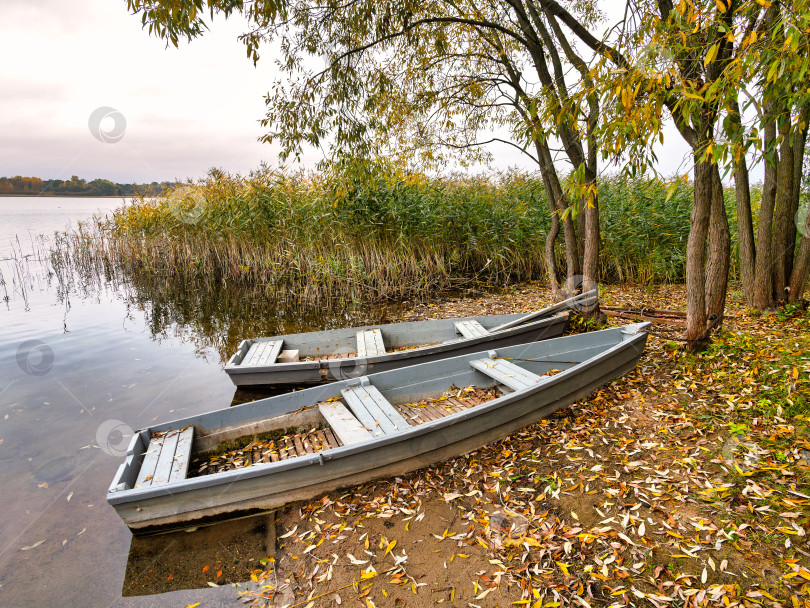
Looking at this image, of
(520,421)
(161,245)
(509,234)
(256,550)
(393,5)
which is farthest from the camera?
(161,245)

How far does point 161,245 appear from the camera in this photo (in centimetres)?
1342

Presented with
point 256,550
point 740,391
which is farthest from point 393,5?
point 256,550

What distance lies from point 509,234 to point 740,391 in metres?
7.83

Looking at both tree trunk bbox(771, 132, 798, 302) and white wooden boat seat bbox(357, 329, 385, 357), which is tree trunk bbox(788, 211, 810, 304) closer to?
tree trunk bbox(771, 132, 798, 302)

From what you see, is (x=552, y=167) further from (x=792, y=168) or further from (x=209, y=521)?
(x=209, y=521)

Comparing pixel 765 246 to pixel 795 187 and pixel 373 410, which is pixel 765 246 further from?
pixel 373 410

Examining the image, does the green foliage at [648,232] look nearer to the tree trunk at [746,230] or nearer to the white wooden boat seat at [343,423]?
the tree trunk at [746,230]

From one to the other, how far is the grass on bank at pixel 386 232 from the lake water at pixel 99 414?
53.1 inches

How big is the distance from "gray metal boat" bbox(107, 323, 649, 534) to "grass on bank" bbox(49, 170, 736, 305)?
5742mm

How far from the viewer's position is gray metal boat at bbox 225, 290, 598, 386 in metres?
5.39

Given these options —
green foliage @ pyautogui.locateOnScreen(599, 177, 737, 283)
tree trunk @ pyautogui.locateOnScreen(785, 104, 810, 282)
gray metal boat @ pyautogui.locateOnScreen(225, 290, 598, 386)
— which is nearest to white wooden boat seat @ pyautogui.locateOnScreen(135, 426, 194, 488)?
gray metal boat @ pyautogui.locateOnScreen(225, 290, 598, 386)

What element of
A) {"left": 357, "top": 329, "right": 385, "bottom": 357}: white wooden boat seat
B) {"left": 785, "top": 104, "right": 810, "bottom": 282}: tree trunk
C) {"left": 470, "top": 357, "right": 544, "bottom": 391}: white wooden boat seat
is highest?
{"left": 785, "top": 104, "right": 810, "bottom": 282}: tree trunk

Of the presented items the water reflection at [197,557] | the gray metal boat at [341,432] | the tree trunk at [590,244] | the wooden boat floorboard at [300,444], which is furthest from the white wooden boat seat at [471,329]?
the water reflection at [197,557]

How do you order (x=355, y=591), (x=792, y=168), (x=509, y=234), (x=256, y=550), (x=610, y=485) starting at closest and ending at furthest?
1. (x=355, y=591)
2. (x=256, y=550)
3. (x=610, y=485)
4. (x=792, y=168)
5. (x=509, y=234)
